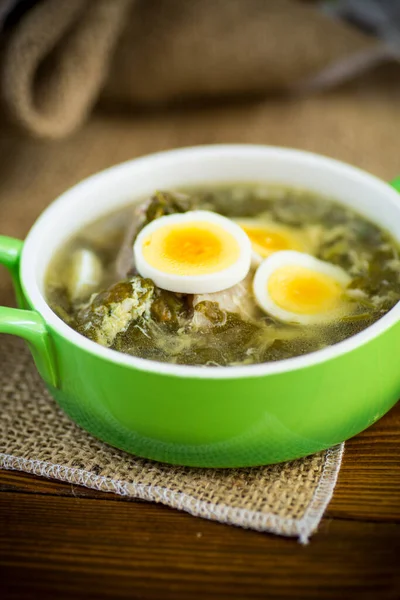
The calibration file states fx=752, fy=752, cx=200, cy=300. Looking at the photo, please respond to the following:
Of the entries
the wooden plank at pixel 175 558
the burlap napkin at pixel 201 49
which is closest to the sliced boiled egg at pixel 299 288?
the wooden plank at pixel 175 558

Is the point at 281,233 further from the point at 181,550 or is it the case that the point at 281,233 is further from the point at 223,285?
the point at 181,550

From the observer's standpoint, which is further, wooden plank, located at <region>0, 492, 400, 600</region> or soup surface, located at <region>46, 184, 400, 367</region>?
soup surface, located at <region>46, 184, 400, 367</region>

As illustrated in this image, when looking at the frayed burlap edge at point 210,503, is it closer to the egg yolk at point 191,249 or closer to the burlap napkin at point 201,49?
the egg yolk at point 191,249

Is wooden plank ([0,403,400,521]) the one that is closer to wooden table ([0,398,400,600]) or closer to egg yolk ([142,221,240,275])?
wooden table ([0,398,400,600])

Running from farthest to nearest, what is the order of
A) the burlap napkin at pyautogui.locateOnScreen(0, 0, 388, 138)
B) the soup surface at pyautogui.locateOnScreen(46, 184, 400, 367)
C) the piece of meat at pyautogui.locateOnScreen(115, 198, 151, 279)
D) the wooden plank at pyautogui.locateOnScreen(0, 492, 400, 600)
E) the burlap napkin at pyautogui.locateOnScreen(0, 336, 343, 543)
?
the burlap napkin at pyautogui.locateOnScreen(0, 0, 388, 138) < the piece of meat at pyautogui.locateOnScreen(115, 198, 151, 279) < the soup surface at pyautogui.locateOnScreen(46, 184, 400, 367) < the burlap napkin at pyautogui.locateOnScreen(0, 336, 343, 543) < the wooden plank at pyautogui.locateOnScreen(0, 492, 400, 600)

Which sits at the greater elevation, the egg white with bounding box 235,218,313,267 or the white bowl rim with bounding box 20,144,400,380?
the white bowl rim with bounding box 20,144,400,380

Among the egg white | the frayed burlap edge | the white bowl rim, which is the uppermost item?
the white bowl rim

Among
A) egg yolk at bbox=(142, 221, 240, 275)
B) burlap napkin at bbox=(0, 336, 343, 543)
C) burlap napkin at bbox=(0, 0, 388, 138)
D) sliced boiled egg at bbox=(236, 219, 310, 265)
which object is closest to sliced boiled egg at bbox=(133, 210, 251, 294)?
egg yolk at bbox=(142, 221, 240, 275)

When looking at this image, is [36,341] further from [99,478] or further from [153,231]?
[153,231]
